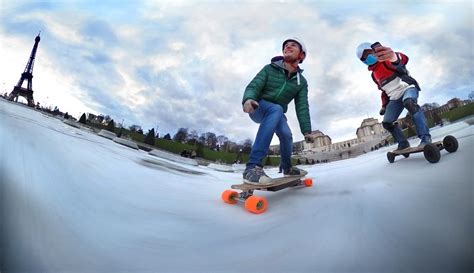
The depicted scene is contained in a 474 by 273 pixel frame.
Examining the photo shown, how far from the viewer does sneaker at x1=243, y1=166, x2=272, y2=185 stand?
3.59 feet

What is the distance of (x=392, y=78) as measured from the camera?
1.03 meters

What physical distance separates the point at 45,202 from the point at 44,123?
42cm

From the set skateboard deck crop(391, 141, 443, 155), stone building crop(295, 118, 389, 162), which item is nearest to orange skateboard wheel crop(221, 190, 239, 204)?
stone building crop(295, 118, 389, 162)

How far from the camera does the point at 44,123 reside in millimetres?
919

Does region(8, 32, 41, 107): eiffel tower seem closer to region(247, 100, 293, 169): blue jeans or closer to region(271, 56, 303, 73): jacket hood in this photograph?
region(247, 100, 293, 169): blue jeans

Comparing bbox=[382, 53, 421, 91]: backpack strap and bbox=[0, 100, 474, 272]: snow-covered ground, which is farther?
bbox=[382, 53, 421, 91]: backpack strap

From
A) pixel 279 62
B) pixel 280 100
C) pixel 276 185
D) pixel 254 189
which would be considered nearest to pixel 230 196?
pixel 254 189

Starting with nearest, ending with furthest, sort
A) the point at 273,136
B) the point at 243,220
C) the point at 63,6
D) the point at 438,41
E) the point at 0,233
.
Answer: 1. the point at 0,233
2. the point at 243,220
3. the point at 438,41
4. the point at 63,6
5. the point at 273,136

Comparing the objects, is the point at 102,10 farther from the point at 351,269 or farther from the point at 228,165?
the point at 351,269

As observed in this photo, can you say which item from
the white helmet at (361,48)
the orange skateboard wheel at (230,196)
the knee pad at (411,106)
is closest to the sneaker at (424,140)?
the knee pad at (411,106)

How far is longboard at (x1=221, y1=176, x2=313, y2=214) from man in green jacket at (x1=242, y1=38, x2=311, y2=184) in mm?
70

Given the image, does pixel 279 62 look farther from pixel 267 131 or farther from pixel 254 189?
pixel 254 189

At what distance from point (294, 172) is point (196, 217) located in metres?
0.68

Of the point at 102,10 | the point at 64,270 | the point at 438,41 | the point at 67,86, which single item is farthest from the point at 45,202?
the point at 438,41
